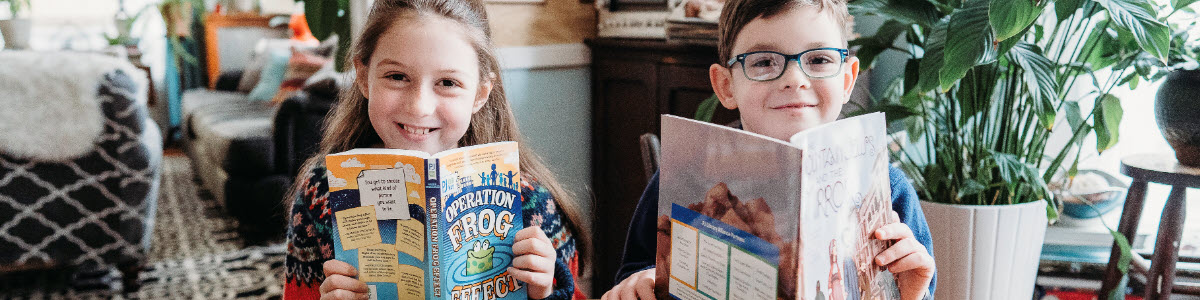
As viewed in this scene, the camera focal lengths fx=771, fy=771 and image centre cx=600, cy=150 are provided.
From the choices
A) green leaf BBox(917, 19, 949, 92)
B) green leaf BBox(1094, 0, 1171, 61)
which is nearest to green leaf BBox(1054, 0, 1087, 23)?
green leaf BBox(1094, 0, 1171, 61)

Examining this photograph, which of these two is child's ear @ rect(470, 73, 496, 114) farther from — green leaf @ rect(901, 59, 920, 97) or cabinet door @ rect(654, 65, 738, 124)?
cabinet door @ rect(654, 65, 738, 124)

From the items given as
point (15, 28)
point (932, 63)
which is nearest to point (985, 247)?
point (932, 63)

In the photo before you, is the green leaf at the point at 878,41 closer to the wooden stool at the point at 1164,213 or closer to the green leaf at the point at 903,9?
the green leaf at the point at 903,9

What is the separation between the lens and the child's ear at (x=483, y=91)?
0.95 meters

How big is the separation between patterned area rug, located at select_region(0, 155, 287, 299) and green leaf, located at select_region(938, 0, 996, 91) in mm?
1978

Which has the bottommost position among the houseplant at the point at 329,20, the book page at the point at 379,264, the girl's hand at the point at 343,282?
the girl's hand at the point at 343,282

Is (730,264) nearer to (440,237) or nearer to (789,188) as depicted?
(789,188)

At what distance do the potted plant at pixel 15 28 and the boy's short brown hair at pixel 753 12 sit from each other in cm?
439

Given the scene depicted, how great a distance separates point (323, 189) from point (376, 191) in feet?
0.72

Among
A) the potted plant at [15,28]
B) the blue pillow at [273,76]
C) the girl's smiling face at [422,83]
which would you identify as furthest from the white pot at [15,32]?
the girl's smiling face at [422,83]

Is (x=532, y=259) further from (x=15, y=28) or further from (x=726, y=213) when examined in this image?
(x=15, y=28)

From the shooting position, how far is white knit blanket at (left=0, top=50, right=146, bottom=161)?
204cm

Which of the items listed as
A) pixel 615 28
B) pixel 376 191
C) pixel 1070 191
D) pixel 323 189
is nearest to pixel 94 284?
pixel 615 28

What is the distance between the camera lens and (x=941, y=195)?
5.11 ft
